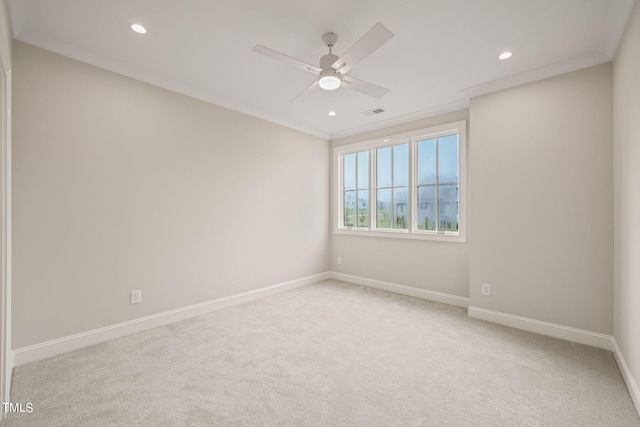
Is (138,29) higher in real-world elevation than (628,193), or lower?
higher

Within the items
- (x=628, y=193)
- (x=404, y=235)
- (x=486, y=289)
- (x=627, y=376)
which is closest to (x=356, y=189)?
(x=404, y=235)

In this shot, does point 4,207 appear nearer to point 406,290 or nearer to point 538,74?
point 406,290

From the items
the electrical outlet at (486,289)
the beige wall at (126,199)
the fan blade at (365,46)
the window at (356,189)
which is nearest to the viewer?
the fan blade at (365,46)

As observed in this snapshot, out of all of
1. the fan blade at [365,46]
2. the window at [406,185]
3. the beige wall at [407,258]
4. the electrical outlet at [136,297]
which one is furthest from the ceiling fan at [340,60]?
the electrical outlet at [136,297]

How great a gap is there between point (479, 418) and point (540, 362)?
1056 mm

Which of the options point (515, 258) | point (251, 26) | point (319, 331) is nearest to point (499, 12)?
point (251, 26)

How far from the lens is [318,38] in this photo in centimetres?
228

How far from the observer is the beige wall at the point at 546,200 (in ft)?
8.32

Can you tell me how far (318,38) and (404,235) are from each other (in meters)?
2.91

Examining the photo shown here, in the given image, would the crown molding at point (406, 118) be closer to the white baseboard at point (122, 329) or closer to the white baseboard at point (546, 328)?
the white baseboard at point (546, 328)

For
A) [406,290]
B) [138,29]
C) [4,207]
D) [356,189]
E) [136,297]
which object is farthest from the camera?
[356,189]

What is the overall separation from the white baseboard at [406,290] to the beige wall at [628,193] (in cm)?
147

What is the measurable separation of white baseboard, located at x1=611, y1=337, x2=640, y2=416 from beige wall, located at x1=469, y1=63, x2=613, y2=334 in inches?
8.2

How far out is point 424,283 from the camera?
3971 mm
